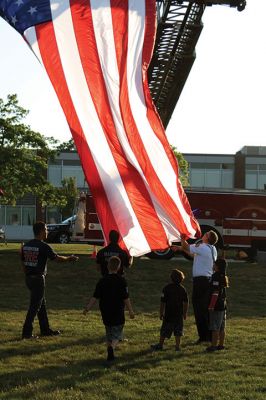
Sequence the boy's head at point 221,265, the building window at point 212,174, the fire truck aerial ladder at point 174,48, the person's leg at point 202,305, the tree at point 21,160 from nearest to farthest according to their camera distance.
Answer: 1. the boy's head at point 221,265
2. the person's leg at point 202,305
3. the fire truck aerial ladder at point 174,48
4. the tree at point 21,160
5. the building window at point 212,174

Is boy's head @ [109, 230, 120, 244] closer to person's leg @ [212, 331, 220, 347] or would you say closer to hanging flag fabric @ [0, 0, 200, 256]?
hanging flag fabric @ [0, 0, 200, 256]

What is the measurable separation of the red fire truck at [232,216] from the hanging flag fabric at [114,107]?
1477cm

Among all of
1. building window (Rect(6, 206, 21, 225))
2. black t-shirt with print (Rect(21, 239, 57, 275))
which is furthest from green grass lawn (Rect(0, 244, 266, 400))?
building window (Rect(6, 206, 21, 225))

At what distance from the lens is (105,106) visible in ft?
25.5

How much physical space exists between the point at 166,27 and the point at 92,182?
38.0 feet

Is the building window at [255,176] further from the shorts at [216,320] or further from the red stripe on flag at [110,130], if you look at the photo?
the red stripe on flag at [110,130]

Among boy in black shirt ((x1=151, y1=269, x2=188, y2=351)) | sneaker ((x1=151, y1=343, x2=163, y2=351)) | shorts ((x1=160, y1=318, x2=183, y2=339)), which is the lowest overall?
sneaker ((x1=151, y1=343, x2=163, y2=351))

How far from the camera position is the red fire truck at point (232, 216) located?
74.2 feet

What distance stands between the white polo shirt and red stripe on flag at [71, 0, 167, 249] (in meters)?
1.95

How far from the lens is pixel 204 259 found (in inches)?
383

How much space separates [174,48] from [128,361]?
12.5 metres

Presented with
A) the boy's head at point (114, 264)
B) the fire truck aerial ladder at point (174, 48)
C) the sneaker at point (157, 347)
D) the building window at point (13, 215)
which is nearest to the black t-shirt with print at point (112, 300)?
the boy's head at point (114, 264)

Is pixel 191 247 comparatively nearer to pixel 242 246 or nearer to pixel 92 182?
pixel 92 182

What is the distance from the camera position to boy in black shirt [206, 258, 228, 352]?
912cm
